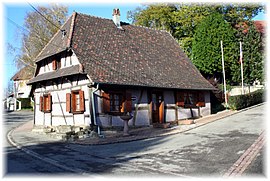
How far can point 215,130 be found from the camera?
48.0 feet

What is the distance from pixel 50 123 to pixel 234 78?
60.1 ft

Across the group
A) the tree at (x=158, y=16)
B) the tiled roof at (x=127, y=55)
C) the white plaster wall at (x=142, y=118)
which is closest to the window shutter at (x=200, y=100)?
the tiled roof at (x=127, y=55)

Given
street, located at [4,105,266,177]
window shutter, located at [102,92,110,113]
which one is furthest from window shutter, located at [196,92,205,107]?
window shutter, located at [102,92,110,113]

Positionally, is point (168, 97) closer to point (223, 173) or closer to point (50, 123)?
point (50, 123)

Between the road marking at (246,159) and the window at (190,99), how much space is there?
759 centimetres

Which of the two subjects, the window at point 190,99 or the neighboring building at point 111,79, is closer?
the neighboring building at point 111,79

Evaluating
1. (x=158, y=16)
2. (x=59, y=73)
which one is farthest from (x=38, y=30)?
(x=59, y=73)

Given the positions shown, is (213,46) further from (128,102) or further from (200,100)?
(128,102)

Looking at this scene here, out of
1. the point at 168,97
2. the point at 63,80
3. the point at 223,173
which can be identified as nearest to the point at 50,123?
the point at 63,80

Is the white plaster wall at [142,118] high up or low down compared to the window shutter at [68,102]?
down

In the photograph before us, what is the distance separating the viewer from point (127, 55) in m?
17.8

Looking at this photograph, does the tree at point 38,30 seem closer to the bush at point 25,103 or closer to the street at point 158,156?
the bush at point 25,103

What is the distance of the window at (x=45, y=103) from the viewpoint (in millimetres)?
18109

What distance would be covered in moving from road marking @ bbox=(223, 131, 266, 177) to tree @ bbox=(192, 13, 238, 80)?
57.7ft
